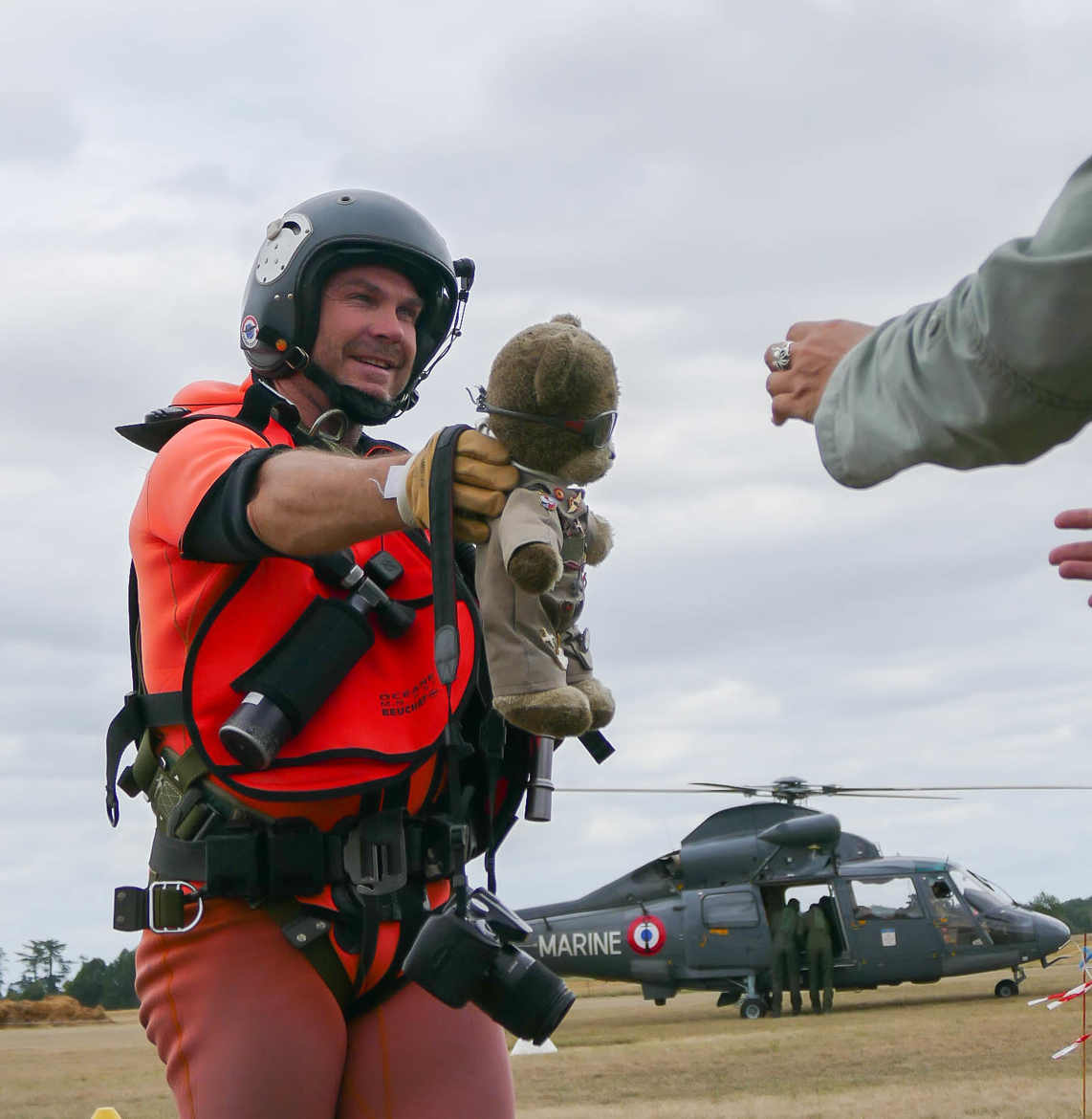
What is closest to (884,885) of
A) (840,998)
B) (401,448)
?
(840,998)

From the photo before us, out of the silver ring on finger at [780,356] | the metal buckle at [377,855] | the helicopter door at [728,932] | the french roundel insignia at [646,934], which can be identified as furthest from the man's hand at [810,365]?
the french roundel insignia at [646,934]

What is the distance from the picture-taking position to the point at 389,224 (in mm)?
3102

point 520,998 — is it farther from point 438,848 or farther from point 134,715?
point 134,715

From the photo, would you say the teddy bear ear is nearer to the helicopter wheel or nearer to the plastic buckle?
the plastic buckle

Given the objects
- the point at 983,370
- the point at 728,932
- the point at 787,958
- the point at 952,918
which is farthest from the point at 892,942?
Answer: the point at 983,370

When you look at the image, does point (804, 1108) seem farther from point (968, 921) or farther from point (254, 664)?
point (968, 921)

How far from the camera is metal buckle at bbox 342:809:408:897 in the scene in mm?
2725

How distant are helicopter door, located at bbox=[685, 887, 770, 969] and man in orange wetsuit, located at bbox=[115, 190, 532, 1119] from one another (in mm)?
16763

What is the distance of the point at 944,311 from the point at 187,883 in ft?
5.59

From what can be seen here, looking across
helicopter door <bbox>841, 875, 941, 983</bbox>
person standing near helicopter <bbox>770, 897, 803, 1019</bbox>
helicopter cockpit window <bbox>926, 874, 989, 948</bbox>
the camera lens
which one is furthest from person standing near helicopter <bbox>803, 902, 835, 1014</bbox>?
the camera lens

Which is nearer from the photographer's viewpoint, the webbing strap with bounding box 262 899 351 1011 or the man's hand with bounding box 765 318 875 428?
the man's hand with bounding box 765 318 875 428

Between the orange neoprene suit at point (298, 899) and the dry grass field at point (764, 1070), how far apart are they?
6.47 m

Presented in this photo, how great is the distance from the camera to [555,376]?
2.20m

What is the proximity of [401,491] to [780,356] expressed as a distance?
61 cm
